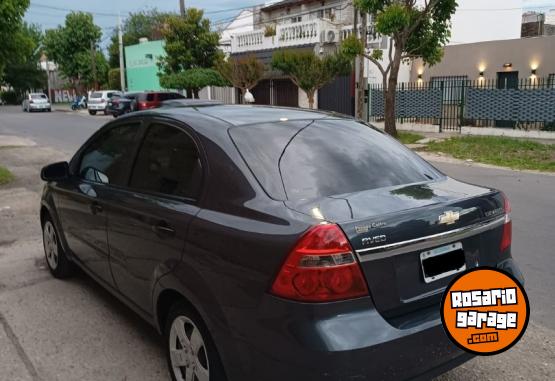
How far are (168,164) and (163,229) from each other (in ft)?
1.42

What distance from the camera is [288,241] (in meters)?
2.33

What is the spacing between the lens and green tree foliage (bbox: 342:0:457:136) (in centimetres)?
1591

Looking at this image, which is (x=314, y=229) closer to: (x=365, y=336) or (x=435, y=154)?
(x=365, y=336)

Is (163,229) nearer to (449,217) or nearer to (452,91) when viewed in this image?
(449,217)

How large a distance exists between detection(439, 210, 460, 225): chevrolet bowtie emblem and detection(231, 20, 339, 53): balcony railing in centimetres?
2483

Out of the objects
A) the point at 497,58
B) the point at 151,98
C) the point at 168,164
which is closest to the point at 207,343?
the point at 168,164

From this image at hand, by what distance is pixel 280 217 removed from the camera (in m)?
2.46

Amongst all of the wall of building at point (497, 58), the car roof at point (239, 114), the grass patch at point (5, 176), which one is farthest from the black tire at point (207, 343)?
the wall of building at point (497, 58)

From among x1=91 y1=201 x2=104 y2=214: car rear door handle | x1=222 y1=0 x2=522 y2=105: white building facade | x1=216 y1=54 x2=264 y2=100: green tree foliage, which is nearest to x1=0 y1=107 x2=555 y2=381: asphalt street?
x1=91 y1=201 x2=104 y2=214: car rear door handle

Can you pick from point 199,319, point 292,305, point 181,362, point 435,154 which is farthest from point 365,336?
point 435,154

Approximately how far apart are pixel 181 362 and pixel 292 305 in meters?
0.98

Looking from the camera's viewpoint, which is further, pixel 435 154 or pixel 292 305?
pixel 435 154

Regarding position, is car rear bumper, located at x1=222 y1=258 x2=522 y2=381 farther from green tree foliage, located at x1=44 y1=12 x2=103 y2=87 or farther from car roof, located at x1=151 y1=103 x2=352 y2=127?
green tree foliage, located at x1=44 y1=12 x2=103 y2=87

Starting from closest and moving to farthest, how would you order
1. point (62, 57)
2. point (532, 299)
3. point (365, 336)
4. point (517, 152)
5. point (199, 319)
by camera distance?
1. point (365, 336)
2. point (199, 319)
3. point (532, 299)
4. point (517, 152)
5. point (62, 57)
